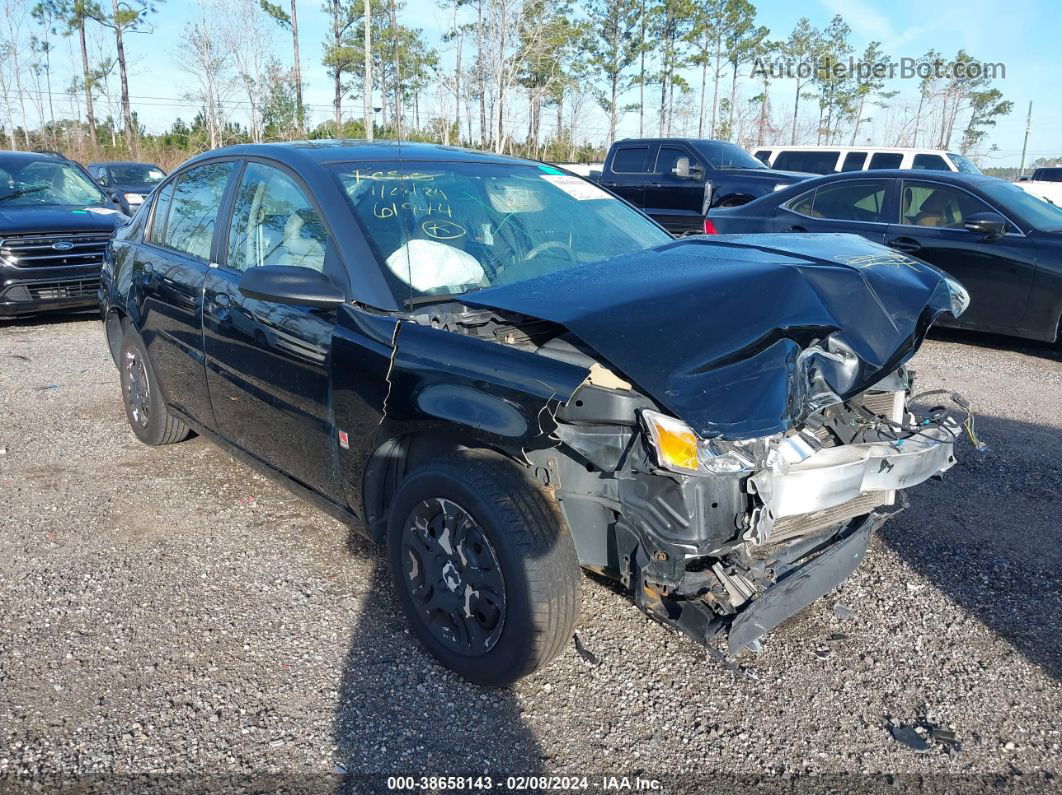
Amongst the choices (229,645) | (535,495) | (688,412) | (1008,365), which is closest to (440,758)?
(535,495)

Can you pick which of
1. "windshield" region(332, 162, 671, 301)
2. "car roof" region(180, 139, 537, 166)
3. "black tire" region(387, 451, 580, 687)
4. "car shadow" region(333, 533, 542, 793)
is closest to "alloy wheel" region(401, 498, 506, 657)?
"black tire" region(387, 451, 580, 687)

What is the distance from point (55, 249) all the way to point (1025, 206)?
9430 mm

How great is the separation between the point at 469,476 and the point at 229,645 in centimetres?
123

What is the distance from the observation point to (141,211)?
15.9ft

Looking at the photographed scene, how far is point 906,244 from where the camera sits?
300 inches

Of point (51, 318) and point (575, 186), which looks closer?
point (575, 186)

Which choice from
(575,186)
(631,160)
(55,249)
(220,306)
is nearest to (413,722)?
(220,306)

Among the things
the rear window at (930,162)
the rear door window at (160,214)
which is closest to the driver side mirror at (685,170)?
the rear window at (930,162)

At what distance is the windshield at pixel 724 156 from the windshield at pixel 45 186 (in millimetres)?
8623

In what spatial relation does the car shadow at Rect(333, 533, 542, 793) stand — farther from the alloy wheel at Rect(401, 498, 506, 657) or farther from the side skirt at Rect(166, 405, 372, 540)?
the side skirt at Rect(166, 405, 372, 540)

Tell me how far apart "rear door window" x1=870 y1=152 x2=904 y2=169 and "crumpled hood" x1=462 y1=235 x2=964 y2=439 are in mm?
13199

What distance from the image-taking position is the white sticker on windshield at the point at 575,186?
387cm

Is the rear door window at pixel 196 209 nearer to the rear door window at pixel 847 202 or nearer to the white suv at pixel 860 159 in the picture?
the rear door window at pixel 847 202

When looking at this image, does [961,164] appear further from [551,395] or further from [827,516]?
[551,395]
